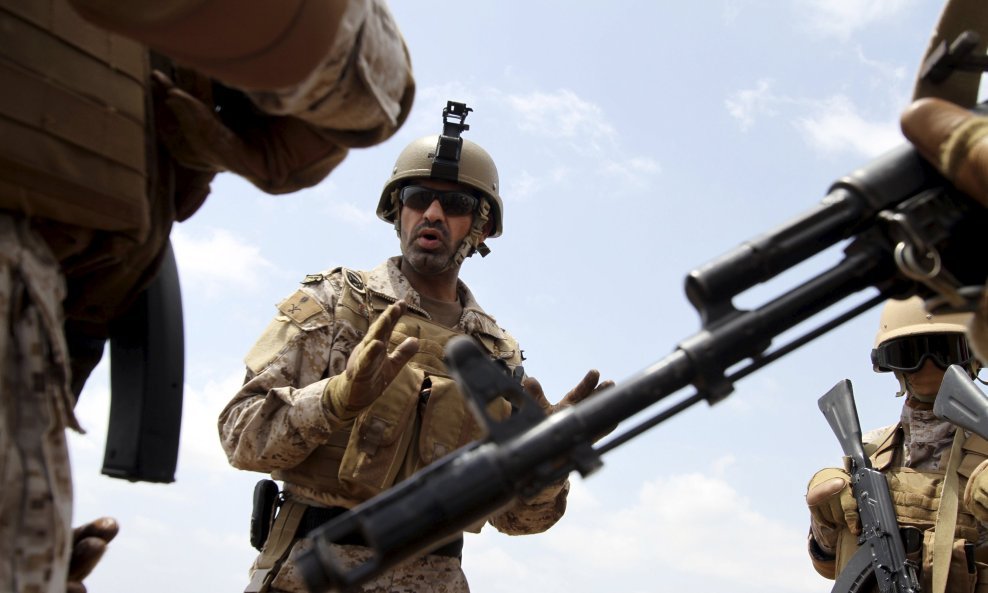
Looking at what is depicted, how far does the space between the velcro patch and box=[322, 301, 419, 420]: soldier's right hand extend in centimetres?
62

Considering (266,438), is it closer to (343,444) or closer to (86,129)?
(343,444)

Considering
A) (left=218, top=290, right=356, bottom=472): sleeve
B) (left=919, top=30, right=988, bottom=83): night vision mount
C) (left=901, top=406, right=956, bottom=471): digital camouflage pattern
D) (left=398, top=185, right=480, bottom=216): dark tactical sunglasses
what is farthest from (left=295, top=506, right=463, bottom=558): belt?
(left=901, top=406, right=956, bottom=471): digital camouflage pattern

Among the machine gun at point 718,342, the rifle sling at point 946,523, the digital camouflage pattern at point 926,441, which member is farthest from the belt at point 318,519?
the digital camouflage pattern at point 926,441

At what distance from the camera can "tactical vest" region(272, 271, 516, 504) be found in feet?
14.3

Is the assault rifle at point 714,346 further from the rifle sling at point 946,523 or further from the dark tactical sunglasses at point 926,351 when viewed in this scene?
the dark tactical sunglasses at point 926,351

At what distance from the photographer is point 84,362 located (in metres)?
2.64

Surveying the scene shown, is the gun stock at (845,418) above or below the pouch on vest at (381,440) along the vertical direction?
above

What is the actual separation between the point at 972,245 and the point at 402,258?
11.2ft

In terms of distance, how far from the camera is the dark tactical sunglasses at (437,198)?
17.6 ft

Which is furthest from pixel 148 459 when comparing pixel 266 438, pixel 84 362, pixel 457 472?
pixel 266 438

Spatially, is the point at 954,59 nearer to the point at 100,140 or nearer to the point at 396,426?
the point at 100,140

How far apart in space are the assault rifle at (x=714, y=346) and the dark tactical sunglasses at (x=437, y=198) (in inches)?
126

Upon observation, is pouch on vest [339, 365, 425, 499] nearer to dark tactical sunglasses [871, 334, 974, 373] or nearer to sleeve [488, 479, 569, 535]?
sleeve [488, 479, 569, 535]

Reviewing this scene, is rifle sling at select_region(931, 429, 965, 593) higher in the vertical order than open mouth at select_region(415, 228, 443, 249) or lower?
lower
